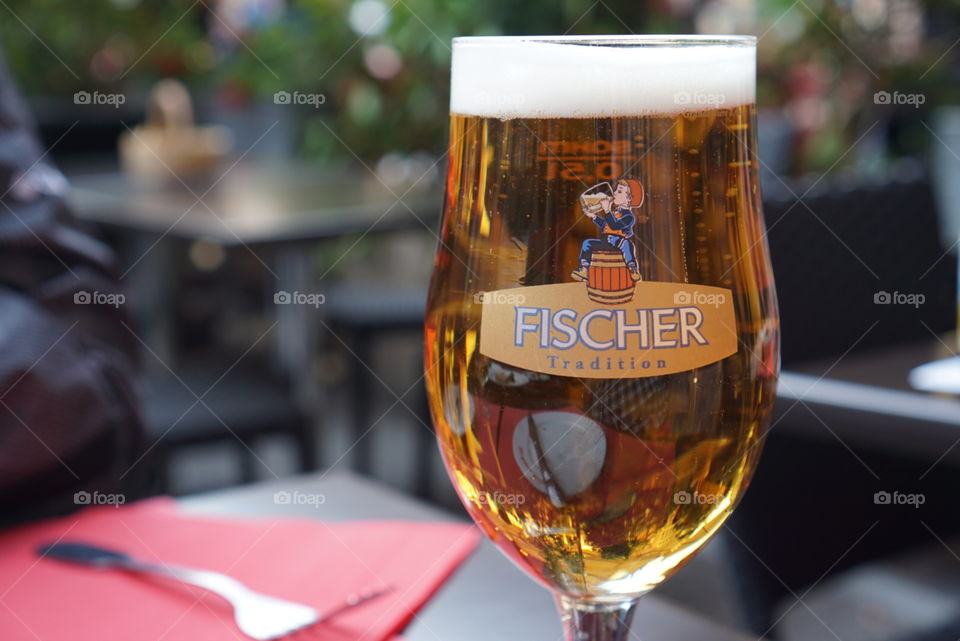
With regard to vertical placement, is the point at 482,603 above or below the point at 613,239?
below

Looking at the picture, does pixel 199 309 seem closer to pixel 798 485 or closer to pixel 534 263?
pixel 798 485

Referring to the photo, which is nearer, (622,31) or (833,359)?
(833,359)

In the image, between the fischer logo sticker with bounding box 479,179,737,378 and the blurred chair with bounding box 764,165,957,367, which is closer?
the fischer logo sticker with bounding box 479,179,737,378

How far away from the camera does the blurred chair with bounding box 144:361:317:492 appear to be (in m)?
1.98

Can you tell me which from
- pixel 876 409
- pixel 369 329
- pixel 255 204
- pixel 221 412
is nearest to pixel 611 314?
pixel 876 409

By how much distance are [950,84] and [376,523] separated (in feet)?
12.8

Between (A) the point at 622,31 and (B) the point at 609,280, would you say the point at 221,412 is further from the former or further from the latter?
(A) the point at 622,31

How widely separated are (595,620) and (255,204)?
221cm

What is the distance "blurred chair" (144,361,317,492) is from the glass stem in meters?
1.57

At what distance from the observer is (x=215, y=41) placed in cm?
555

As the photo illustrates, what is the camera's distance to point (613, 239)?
13.5 inches

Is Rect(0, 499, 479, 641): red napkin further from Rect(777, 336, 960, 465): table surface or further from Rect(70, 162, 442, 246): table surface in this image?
Rect(70, 162, 442, 246): table surface

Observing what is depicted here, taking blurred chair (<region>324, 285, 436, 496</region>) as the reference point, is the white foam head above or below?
above

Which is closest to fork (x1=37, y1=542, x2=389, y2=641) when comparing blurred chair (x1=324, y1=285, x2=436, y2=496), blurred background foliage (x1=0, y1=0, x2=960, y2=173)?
blurred chair (x1=324, y1=285, x2=436, y2=496)
